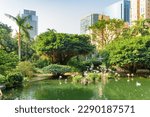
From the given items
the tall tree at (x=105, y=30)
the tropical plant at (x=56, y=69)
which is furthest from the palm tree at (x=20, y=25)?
the tall tree at (x=105, y=30)

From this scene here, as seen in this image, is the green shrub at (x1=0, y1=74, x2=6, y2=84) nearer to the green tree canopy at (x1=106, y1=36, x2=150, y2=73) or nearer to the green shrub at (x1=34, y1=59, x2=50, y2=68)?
the green tree canopy at (x1=106, y1=36, x2=150, y2=73)

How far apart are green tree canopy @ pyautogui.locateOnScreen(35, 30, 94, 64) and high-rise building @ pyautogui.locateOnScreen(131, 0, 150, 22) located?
21.1m

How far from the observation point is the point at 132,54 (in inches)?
732

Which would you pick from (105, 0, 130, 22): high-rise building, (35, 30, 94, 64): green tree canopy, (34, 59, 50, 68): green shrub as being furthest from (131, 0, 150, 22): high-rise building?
(34, 59, 50, 68): green shrub

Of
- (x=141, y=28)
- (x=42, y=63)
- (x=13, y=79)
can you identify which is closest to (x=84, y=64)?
(x=42, y=63)

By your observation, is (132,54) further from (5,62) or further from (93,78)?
(5,62)

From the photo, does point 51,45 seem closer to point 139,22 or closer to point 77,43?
point 77,43

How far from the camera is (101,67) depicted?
1997 centimetres

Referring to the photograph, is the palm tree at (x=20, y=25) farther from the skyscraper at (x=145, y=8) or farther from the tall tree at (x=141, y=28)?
the skyscraper at (x=145, y=8)

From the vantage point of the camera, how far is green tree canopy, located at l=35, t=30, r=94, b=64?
20.2m

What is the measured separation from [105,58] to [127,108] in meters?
16.8

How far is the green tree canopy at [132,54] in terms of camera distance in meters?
18.6

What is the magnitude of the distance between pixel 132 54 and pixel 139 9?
2457cm

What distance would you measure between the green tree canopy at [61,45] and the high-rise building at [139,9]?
21.1m
